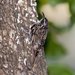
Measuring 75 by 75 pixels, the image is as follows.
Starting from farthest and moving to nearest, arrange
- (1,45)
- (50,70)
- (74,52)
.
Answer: (74,52)
(50,70)
(1,45)

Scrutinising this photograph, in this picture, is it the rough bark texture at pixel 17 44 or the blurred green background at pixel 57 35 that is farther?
the blurred green background at pixel 57 35

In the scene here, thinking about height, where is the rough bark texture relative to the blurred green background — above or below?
above

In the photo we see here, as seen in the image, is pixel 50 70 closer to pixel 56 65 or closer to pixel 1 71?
pixel 56 65

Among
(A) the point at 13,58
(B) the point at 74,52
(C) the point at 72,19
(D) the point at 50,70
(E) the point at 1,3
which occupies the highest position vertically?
(E) the point at 1,3

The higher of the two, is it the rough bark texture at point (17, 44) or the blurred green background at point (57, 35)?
the rough bark texture at point (17, 44)

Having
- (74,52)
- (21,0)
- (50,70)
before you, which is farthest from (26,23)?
(74,52)

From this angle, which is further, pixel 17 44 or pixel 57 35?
pixel 57 35

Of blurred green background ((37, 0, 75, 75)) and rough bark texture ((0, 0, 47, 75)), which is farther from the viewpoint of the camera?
blurred green background ((37, 0, 75, 75))

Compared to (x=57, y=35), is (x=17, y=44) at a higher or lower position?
higher
